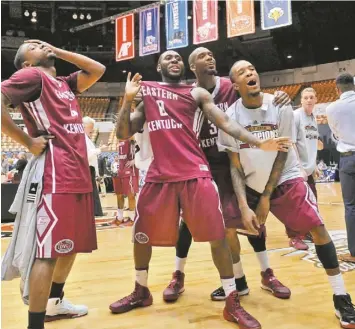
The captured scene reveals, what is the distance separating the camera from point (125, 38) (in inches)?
420

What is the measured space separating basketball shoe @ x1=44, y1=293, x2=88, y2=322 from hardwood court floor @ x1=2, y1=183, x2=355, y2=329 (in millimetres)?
52

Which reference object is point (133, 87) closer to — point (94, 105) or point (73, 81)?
point (73, 81)

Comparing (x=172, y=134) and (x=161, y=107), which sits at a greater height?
(x=161, y=107)

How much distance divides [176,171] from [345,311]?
1.24 metres

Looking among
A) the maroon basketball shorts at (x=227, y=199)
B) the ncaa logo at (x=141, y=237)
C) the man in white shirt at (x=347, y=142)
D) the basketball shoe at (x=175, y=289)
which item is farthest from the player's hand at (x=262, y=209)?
the man in white shirt at (x=347, y=142)

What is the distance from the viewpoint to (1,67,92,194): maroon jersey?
76.4 inches

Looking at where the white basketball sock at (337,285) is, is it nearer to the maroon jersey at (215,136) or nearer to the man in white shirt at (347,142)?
the maroon jersey at (215,136)

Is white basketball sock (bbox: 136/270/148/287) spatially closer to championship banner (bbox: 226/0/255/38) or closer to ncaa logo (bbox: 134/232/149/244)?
ncaa logo (bbox: 134/232/149/244)

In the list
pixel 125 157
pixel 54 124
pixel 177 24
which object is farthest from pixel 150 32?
pixel 54 124

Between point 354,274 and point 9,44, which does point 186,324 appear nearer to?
point 354,274

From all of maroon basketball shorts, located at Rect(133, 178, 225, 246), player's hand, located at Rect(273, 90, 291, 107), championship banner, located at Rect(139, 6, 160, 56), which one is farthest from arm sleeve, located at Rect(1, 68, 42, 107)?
championship banner, located at Rect(139, 6, 160, 56)

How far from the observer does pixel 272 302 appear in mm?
2600

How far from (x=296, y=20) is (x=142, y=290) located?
18156 millimetres

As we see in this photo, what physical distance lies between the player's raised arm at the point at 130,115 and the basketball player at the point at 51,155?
0.86 ft
